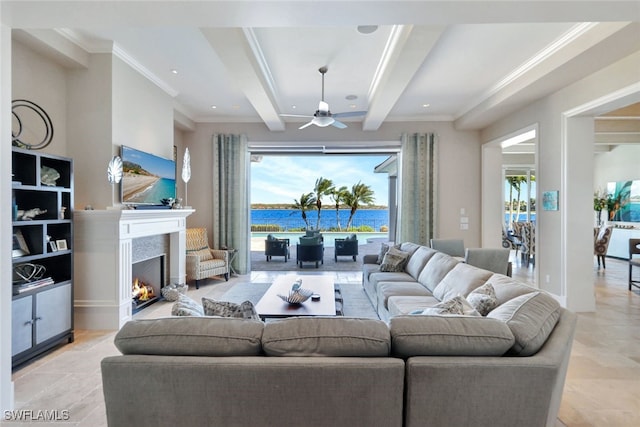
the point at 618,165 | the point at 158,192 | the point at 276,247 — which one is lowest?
the point at 276,247

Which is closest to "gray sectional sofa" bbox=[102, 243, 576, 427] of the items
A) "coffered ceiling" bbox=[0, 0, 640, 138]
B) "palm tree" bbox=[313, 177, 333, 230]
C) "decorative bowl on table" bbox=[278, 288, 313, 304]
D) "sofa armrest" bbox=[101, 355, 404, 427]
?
"sofa armrest" bbox=[101, 355, 404, 427]

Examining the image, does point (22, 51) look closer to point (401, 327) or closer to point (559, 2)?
point (401, 327)

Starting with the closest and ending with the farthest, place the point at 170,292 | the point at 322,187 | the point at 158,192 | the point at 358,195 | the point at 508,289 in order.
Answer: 1. the point at 508,289
2. the point at 158,192
3. the point at 170,292
4. the point at 322,187
5. the point at 358,195

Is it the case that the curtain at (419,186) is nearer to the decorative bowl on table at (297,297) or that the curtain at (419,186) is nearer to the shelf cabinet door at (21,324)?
the decorative bowl on table at (297,297)

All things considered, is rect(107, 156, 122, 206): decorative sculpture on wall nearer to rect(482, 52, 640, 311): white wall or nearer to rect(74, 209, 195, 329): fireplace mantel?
rect(74, 209, 195, 329): fireplace mantel

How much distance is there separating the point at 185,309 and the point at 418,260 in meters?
3.29

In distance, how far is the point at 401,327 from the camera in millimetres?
1491

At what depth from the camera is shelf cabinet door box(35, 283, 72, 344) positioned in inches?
110

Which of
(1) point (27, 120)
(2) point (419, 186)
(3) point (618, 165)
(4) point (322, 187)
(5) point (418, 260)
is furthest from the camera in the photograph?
(4) point (322, 187)

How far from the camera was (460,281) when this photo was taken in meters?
3.00

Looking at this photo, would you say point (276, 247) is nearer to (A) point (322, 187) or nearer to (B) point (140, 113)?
(A) point (322, 187)

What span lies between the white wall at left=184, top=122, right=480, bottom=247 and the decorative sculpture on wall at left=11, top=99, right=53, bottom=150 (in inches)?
130

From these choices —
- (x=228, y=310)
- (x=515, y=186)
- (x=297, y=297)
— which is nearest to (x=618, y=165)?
(x=515, y=186)

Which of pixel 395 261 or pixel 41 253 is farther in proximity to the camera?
pixel 395 261
